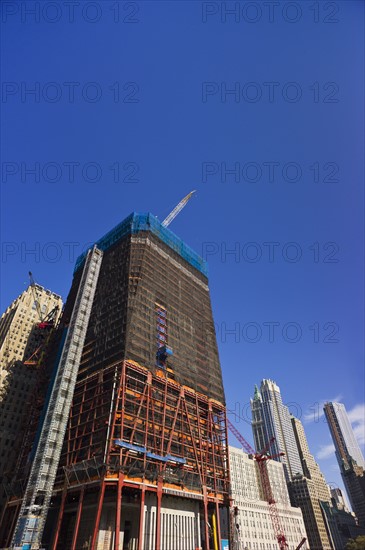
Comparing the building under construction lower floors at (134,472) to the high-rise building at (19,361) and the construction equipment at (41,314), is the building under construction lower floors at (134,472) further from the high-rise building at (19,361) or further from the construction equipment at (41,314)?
the construction equipment at (41,314)

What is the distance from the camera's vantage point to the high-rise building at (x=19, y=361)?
10412cm

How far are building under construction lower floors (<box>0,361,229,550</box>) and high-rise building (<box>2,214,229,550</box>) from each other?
0.24m

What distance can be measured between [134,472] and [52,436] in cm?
2243

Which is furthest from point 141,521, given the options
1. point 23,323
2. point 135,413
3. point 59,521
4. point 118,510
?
point 23,323

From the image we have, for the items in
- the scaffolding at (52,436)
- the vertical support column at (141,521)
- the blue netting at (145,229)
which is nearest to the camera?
the vertical support column at (141,521)

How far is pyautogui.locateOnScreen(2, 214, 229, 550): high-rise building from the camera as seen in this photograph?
233 feet

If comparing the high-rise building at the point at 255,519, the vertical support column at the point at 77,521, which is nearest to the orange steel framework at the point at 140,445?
the vertical support column at the point at 77,521

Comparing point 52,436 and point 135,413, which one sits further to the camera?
point 52,436

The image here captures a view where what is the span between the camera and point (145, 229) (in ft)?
397

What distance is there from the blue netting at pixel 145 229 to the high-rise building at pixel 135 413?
0.87 meters

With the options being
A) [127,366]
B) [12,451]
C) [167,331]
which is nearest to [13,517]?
[12,451]

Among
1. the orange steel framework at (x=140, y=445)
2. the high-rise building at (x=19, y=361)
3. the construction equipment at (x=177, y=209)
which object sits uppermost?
the construction equipment at (x=177, y=209)

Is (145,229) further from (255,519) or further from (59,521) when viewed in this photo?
(255,519)

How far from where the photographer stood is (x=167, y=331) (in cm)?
10262
